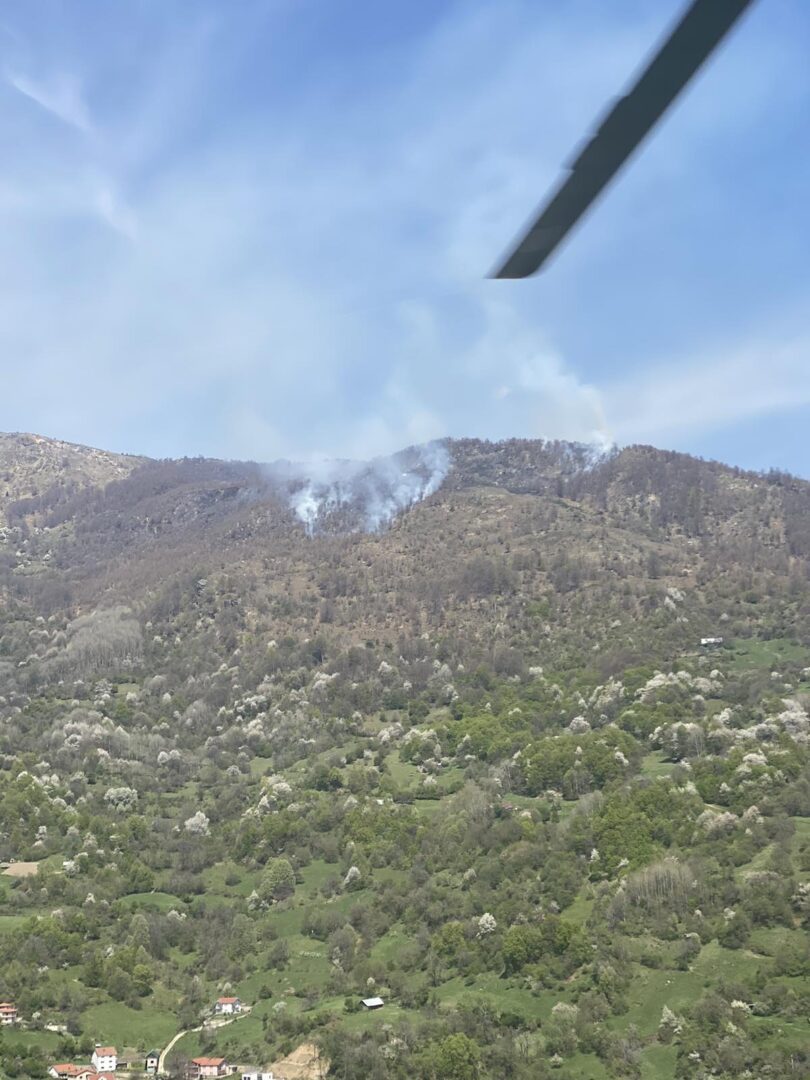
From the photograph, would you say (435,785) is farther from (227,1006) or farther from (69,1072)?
(69,1072)

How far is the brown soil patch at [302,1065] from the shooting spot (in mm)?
42906

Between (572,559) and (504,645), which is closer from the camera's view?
(504,645)

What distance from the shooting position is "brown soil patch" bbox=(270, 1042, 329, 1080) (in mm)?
42906

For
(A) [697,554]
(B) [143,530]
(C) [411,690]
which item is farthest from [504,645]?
(B) [143,530]

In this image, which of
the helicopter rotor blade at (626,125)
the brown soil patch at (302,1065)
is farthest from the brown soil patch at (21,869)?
the helicopter rotor blade at (626,125)

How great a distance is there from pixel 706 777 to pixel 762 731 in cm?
881

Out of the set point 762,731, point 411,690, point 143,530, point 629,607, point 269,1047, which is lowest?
point 269,1047

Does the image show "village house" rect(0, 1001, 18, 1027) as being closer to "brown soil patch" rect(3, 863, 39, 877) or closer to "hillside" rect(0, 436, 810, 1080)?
Answer: "hillside" rect(0, 436, 810, 1080)

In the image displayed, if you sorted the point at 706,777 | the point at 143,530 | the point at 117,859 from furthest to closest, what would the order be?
1. the point at 143,530
2. the point at 117,859
3. the point at 706,777

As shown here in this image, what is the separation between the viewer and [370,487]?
18512 centimetres

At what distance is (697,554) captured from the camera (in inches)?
5207

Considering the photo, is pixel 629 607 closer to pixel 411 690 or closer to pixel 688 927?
pixel 411 690

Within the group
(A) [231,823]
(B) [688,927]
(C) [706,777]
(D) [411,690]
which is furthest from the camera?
(D) [411,690]

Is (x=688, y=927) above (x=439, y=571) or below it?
below
